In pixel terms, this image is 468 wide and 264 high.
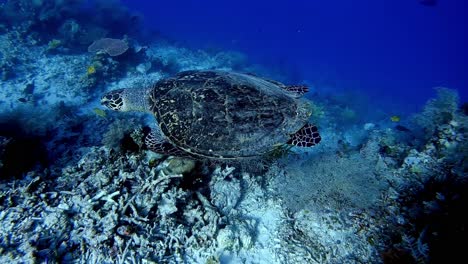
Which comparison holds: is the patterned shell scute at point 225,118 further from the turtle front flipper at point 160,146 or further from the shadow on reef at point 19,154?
the shadow on reef at point 19,154

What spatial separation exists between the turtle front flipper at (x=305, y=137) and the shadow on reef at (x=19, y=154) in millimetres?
4728

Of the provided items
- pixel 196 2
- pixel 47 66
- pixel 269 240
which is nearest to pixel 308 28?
pixel 196 2

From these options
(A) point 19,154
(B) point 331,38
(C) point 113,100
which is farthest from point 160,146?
(B) point 331,38

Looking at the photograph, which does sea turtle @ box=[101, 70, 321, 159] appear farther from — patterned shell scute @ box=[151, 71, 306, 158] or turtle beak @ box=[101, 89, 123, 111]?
turtle beak @ box=[101, 89, 123, 111]

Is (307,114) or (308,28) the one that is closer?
(307,114)

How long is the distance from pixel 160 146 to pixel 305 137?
2.67 m

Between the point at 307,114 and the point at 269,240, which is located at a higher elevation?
the point at 307,114

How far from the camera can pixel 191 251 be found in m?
3.63

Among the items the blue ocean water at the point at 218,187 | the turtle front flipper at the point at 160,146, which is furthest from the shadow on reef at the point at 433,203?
the turtle front flipper at the point at 160,146

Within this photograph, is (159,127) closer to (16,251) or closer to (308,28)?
(16,251)

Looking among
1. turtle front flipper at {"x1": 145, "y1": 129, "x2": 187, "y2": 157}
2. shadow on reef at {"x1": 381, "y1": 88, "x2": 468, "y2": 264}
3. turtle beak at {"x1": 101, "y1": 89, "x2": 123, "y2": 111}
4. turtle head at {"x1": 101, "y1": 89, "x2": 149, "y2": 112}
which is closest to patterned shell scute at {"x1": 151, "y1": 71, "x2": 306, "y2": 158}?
turtle front flipper at {"x1": 145, "y1": 129, "x2": 187, "y2": 157}

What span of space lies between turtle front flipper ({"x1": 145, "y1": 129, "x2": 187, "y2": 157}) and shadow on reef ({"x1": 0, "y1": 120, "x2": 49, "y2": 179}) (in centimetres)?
209

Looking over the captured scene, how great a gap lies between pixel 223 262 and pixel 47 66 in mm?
13283

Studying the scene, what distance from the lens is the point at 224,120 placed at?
4.23 meters
